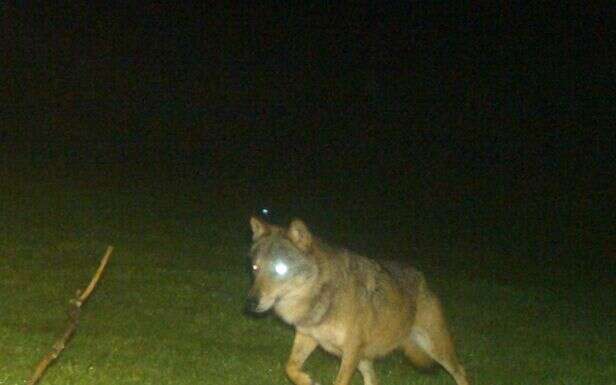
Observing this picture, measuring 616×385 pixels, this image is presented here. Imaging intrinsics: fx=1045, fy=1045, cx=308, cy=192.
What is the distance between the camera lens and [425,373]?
960 cm

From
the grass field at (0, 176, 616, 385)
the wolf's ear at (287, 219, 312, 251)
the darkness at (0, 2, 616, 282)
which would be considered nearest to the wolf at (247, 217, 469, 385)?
the wolf's ear at (287, 219, 312, 251)

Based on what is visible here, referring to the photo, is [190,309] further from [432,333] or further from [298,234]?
[298,234]

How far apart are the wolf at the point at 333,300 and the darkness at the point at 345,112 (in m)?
10.3

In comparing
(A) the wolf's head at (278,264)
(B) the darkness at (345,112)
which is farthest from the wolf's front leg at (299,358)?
(B) the darkness at (345,112)

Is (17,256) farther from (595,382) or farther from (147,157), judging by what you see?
(147,157)

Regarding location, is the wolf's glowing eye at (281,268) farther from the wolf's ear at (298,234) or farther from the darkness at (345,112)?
the darkness at (345,112)

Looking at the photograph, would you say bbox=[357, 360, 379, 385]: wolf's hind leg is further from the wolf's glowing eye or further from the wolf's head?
the wolf's glowing eye

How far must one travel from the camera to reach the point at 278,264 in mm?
Result: 8023

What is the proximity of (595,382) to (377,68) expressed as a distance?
4083cm

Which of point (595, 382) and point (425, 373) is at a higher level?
point (595, 382)

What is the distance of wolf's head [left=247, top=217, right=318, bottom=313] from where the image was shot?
26.0 feet

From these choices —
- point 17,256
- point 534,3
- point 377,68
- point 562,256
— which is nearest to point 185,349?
point 17,256

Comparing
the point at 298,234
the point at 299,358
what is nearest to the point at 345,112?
the point at 299,358

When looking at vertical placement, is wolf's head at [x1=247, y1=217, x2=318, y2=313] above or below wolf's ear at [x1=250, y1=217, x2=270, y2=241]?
below
